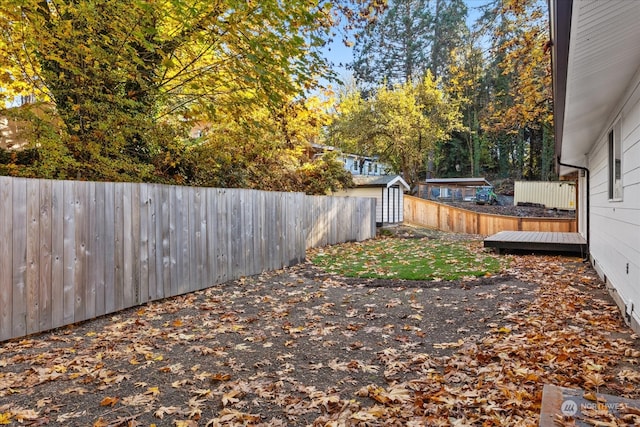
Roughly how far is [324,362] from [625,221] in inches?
166

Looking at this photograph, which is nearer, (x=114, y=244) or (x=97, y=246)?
(x=97, y=246)

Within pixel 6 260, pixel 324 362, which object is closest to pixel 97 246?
pixel 6 260

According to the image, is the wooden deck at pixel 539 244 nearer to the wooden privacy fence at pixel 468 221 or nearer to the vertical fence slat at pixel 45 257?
the wooden privacy fence at pixel 468 221

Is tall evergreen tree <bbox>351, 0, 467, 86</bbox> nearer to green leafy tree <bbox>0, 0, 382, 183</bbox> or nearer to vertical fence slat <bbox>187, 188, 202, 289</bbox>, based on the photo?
green leafy tree <bbox>0, 0, 382, 183</bbox>

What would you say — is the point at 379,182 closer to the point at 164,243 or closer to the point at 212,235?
the point at 212,235

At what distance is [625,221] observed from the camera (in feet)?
15.9

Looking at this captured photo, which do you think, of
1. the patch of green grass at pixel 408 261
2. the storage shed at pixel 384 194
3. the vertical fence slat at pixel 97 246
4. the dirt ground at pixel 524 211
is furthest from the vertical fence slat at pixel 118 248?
the dirt ground at pixel 524 211

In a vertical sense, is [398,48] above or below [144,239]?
above

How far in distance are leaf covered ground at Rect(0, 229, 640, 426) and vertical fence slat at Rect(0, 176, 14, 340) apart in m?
0.23

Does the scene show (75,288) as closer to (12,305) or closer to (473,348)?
(12,305)

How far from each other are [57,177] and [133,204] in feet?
4.43

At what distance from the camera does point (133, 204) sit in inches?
213

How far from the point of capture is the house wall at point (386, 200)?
19734 millimetres

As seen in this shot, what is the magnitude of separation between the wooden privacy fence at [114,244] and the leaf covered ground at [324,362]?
32 centimetres
